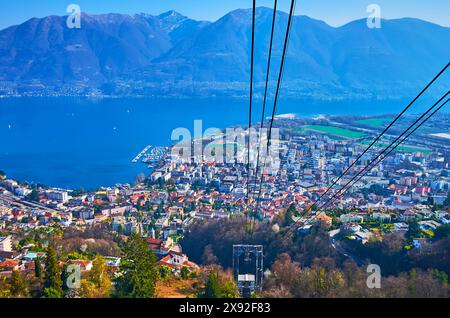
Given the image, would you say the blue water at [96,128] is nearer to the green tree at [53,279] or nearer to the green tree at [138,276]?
the green tree at [138,276]

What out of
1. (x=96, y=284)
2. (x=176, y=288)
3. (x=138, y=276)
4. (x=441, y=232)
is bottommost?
(x=176, y=288)

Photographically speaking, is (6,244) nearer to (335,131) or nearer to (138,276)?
(138,276)

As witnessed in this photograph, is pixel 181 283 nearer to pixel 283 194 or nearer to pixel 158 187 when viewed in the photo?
pixel 283 194

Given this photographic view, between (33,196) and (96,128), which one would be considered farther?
(96,128)

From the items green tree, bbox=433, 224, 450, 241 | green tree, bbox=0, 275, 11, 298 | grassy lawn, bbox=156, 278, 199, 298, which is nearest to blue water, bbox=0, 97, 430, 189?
green tree, bbox=433, 224, 450, 241

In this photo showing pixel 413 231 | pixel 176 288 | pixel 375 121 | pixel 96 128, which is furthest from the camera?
pixel 96 128

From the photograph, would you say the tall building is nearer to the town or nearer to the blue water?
the town

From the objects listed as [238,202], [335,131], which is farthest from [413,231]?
[335,131]

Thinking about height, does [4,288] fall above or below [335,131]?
below
